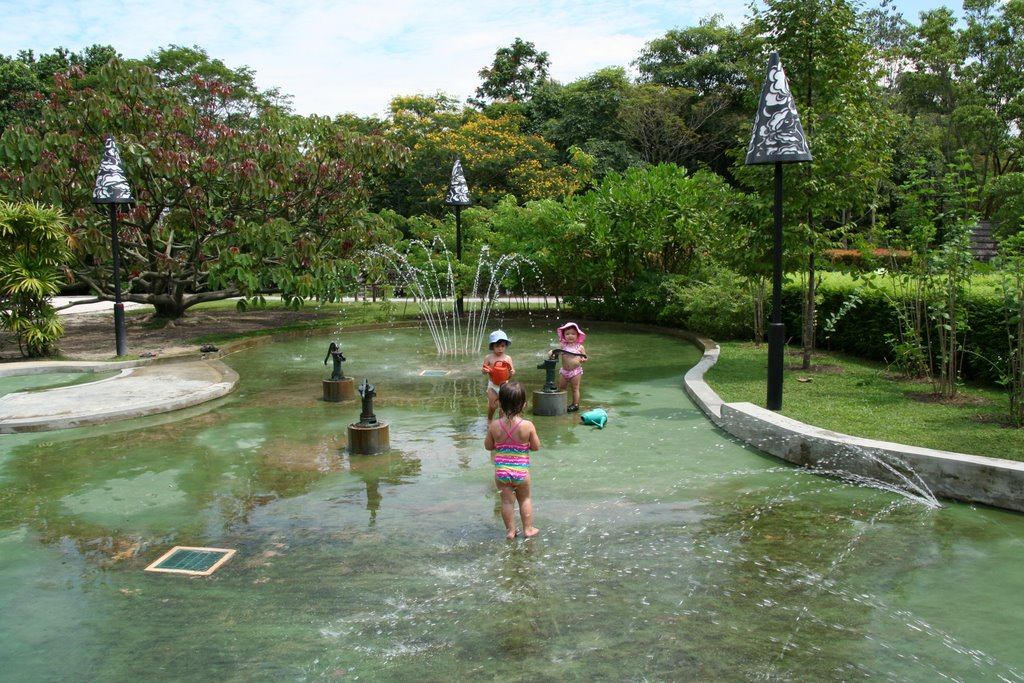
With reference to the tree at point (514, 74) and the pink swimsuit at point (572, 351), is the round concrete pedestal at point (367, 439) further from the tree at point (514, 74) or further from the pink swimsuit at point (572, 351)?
the tree at point (514, 74)

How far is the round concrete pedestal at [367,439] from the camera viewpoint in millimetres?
8273

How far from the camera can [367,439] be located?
8273 millimetres

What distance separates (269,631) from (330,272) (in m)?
14.6

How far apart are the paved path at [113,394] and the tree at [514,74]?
32.6 m

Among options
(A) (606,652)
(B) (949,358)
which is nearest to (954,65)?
(B) (949,358)

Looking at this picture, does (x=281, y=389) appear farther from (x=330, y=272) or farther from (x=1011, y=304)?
(x=1011, y=304)

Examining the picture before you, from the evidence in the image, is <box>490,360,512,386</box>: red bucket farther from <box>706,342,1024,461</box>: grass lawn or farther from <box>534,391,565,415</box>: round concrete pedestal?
<box>706,342,1024,461</box>: grass lawn

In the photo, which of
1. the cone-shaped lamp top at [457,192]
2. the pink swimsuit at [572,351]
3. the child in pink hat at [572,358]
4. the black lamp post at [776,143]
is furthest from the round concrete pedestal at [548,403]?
the cone-shaped lamp top at [457,192]

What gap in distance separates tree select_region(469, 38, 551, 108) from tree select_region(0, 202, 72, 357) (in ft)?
103

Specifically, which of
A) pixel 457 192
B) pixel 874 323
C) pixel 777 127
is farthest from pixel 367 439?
pixel 457 192

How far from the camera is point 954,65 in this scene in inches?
1383

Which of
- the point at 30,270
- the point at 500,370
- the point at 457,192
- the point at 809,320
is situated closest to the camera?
the point at 500,370

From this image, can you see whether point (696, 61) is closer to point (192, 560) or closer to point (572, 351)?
point (572, 351)

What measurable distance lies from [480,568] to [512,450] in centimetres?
84
